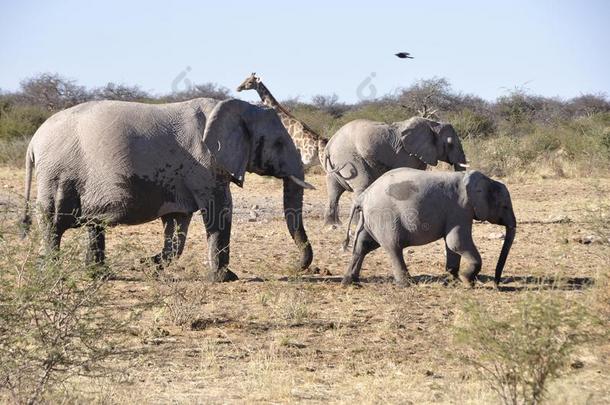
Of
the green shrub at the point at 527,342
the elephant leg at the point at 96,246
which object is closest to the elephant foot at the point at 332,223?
the elephant leg at the point at 96,246

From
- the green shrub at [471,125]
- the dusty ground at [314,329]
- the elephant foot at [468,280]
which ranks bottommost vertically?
the dusty ground at [314,329]

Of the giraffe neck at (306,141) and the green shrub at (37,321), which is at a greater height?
the giraffe neck at (306,141)

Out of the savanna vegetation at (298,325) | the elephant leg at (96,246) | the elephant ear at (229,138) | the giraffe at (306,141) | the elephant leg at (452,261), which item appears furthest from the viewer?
the giraffe at (306,141)

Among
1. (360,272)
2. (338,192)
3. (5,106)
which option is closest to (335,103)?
(5,106)

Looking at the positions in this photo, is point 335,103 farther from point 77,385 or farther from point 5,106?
point 77,385

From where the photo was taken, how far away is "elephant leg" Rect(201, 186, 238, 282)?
10.8 m

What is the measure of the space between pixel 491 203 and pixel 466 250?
1.88ft

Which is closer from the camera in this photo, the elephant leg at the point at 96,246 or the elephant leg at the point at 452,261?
the elephant leg at the point at 96,246

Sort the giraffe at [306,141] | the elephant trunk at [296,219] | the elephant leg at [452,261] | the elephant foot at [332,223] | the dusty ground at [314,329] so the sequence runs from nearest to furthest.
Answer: the dusty ground at [314,329] → the elephant leg at [452,261] → the elephant trunk at [296,219] → the elephant foot at [332,223] → the giraffe at [306,141]

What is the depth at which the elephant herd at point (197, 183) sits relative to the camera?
1054 centimetres

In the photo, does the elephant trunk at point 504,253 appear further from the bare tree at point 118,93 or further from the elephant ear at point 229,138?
the bare tree at point 118,93

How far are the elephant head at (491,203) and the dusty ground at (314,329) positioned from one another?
0.41m

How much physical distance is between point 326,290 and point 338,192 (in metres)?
5.35

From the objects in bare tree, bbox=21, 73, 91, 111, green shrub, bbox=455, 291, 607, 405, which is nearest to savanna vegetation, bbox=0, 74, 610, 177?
bare tree, bbox=21, 73, 91, 111
